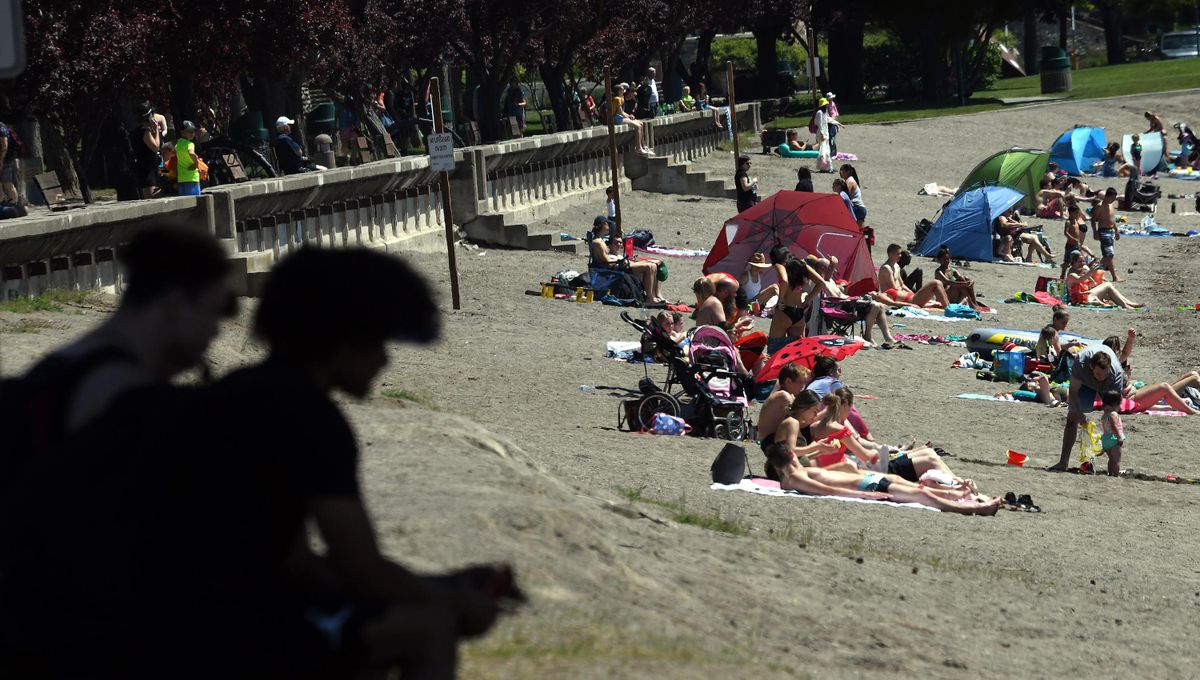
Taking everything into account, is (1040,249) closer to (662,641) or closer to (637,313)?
(637,313)

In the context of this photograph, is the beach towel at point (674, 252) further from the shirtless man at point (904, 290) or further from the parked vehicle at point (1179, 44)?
the parked vehicle at point (1179, 44)

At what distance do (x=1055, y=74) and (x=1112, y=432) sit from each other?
147ft

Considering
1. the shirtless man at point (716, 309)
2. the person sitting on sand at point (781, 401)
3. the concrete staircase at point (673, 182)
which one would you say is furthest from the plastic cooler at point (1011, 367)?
the concrete staircase at point (673, 182)

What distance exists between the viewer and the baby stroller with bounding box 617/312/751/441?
13.1 metres

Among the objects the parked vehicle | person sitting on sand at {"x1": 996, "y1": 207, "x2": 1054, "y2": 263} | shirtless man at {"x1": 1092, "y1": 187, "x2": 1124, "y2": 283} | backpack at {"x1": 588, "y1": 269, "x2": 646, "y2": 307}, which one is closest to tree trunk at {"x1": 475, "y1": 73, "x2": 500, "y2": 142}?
person sitting on sand at {"x1": 996, "y1": 207, "x2": 1054, "y2": 263}

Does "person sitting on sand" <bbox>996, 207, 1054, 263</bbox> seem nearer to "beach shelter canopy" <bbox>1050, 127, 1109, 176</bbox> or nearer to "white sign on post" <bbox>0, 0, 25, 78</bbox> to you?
"beach shelter canopy" <bbox>1050, 127, 1109, 176</bbox>

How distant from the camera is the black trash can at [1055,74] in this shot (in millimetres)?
55406

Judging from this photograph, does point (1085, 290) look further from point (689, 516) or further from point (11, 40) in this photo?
point (11, 40)

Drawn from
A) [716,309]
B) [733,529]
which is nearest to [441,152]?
[716,309]

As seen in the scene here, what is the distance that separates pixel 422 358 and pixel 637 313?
4928 millimetres

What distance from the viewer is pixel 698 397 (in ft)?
43.8

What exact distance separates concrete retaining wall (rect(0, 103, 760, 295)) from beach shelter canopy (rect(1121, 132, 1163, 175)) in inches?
545

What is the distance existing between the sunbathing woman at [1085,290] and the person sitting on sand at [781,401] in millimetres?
12723

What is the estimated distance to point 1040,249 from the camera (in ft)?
91.7
